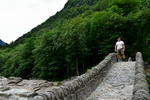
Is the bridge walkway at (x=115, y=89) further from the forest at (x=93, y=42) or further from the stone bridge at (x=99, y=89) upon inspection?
the forest at (x=93, y=42)

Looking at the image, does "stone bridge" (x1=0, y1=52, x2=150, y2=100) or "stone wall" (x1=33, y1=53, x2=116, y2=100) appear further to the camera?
"stone bridge" (x1=0, y1=52, x2=150, y2=100)

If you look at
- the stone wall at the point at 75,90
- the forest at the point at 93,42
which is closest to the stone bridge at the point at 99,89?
the stone wall at the point at 75,90

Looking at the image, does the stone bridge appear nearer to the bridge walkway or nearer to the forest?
the bridge walkway

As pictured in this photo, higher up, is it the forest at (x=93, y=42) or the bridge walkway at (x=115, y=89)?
the forest at (x=93, y=42)

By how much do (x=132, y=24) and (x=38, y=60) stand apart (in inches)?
922

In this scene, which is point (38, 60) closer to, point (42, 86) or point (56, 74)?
point (56, 74)

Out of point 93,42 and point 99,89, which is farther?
point 93,42

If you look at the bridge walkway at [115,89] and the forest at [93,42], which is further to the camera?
the forest at [93,42]

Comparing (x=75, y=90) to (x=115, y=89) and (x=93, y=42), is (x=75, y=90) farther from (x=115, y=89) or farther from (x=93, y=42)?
(x=93, y=42)

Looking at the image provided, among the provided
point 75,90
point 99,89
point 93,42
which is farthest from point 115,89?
point 93,42

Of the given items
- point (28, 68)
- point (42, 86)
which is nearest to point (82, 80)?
point (42, 86)

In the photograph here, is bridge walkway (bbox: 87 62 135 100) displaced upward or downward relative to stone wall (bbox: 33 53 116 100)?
downward

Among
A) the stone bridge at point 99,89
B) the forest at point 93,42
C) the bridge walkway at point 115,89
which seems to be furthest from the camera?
the forest at point 93,42

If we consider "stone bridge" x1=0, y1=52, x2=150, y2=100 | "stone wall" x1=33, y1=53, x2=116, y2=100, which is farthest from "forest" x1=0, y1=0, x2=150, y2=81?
"stone wall" x1=33, y1=53, x2=116, y2=100
